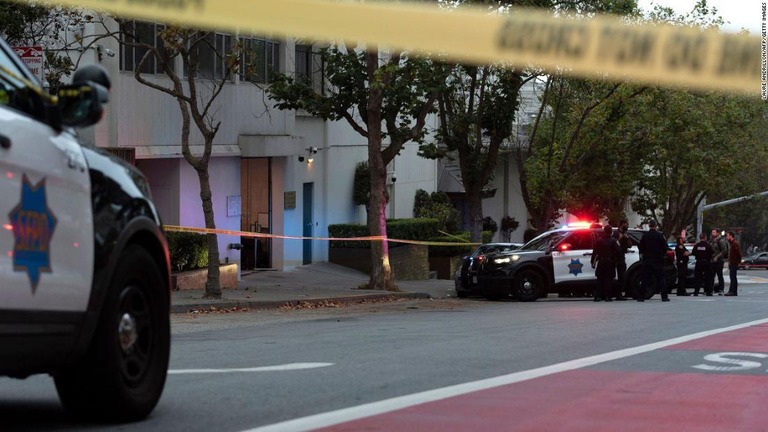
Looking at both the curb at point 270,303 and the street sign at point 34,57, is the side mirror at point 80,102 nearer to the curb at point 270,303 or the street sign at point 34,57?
the street sign at point 34,57

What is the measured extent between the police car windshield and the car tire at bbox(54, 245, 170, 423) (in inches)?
853

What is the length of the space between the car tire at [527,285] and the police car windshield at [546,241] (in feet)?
2.17

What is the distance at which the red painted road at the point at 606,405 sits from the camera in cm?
711

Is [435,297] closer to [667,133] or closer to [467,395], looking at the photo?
[667,133]

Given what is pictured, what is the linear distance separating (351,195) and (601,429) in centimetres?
3319

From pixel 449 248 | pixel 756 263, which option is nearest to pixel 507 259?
pixel 449 248

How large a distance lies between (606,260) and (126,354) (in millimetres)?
20850

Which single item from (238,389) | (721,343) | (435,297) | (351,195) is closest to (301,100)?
(435,297)

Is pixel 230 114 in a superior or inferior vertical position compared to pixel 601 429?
superior

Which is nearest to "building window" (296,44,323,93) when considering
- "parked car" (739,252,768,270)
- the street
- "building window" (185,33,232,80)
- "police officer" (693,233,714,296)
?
"building window" (185,33,232,80)

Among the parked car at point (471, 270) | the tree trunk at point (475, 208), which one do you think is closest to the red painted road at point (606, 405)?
the parked car at point (471, 270)

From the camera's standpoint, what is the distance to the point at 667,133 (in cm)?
4569

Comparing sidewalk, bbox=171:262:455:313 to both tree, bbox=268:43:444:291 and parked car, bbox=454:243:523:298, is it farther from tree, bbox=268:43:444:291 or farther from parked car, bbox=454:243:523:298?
tree, bbox=268:43:444:291

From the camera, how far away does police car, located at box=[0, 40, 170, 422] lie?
5.80 meters
